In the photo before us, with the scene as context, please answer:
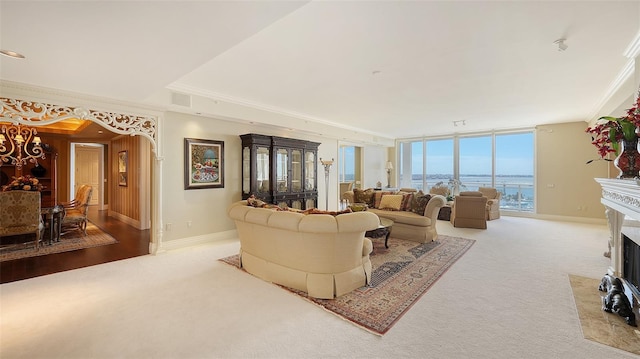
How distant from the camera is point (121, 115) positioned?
13.2 ft

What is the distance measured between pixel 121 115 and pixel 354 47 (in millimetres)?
3579

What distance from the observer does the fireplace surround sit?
90.4 inches

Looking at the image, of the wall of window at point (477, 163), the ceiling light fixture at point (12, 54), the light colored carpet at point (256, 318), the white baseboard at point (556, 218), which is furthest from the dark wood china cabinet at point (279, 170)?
the white baseboard at point (556, 218)

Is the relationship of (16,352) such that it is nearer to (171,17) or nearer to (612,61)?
(171,17)

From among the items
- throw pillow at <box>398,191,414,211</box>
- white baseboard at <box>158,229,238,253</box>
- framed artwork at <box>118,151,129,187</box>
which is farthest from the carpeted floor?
framed artwork at <box>118,151,129,187</box>

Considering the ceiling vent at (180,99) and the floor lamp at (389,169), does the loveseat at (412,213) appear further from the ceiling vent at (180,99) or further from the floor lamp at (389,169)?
the floor lamp at (389,169)

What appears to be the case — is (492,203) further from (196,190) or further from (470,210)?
(196,190)

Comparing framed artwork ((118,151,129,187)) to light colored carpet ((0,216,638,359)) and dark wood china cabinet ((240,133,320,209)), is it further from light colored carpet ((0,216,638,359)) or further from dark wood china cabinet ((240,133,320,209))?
light colored carpet ((0,216,638,359))

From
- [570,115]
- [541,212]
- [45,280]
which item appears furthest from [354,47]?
[541,212]

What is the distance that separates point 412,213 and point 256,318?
12.7 ft

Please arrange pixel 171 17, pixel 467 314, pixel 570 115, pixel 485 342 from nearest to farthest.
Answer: pixel 171 17
pixel 485 342
pixel 467 314
pixel 570 115

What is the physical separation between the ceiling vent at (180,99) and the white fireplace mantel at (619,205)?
5.47m

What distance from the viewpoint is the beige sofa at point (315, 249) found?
2.72m

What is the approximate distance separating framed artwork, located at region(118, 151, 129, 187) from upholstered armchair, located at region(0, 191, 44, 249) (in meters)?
2.79
